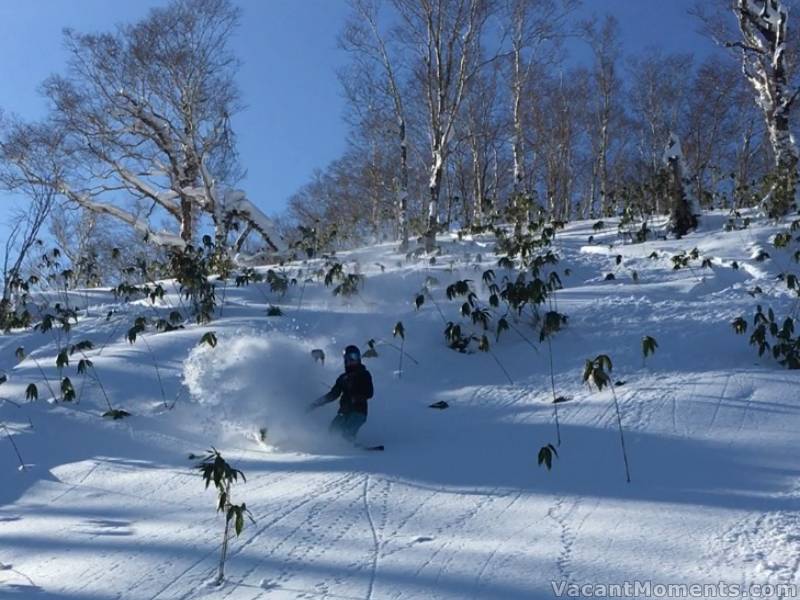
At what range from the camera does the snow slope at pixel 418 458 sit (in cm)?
391

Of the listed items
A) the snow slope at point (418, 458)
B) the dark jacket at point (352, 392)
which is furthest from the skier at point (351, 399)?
the snow slope at point (418, 458)

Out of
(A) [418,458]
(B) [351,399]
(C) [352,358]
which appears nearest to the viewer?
(A) [418,458]

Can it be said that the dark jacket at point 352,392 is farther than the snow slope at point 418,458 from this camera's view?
Yes

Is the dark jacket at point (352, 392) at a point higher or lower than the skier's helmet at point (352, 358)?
lower

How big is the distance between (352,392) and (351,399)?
7 cm

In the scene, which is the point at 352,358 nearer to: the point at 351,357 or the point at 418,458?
the point at 351,357

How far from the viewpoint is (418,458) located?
6117 mm

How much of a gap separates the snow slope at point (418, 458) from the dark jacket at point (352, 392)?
0.40 m

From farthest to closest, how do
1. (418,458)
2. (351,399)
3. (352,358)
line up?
1. (352,358)
2. (351,399)
3. (418,458)

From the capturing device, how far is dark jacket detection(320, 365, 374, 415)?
22.7ft

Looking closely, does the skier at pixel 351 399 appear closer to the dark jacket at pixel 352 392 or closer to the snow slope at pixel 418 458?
the dark jacket at pixel 352 392

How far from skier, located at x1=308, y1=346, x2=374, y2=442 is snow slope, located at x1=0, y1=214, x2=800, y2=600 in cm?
27

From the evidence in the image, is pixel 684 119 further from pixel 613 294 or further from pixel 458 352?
pixel 458 352

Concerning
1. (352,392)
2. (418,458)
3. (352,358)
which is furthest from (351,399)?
(418,458)
